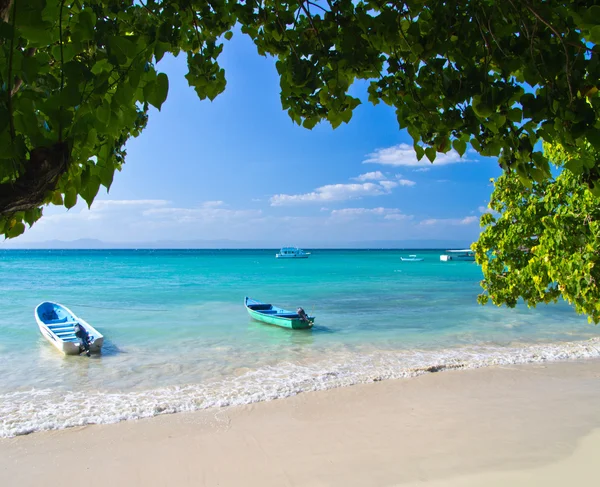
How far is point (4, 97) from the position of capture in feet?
3.44

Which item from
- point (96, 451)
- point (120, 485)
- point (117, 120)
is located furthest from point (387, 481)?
point (117, 120)

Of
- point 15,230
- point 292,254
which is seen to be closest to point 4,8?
point 15,230

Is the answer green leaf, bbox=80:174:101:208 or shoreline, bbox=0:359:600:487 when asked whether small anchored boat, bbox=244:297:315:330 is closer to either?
shoreline, bbox=0:359:600:487

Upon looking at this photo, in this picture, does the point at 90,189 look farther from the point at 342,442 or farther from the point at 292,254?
the point at 292,254

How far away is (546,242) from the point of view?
22.6 ft

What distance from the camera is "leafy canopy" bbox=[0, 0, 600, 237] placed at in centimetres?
114

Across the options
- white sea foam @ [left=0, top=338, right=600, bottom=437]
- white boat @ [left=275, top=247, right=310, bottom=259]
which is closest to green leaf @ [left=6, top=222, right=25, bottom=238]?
white sea foam @ [left=0, top=338, right=600, bottom=437]

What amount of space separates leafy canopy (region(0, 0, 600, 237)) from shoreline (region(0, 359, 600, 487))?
5.41 meters

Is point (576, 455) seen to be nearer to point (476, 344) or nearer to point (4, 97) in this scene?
point (4, 97)

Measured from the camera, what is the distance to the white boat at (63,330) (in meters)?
13.6

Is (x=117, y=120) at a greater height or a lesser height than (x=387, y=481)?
greater

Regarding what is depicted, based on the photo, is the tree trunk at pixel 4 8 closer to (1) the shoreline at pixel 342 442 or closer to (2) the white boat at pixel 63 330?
(1) the shoreline at pixel 342 442

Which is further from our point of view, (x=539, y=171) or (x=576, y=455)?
(x=576, y=455)

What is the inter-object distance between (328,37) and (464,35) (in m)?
0.67
